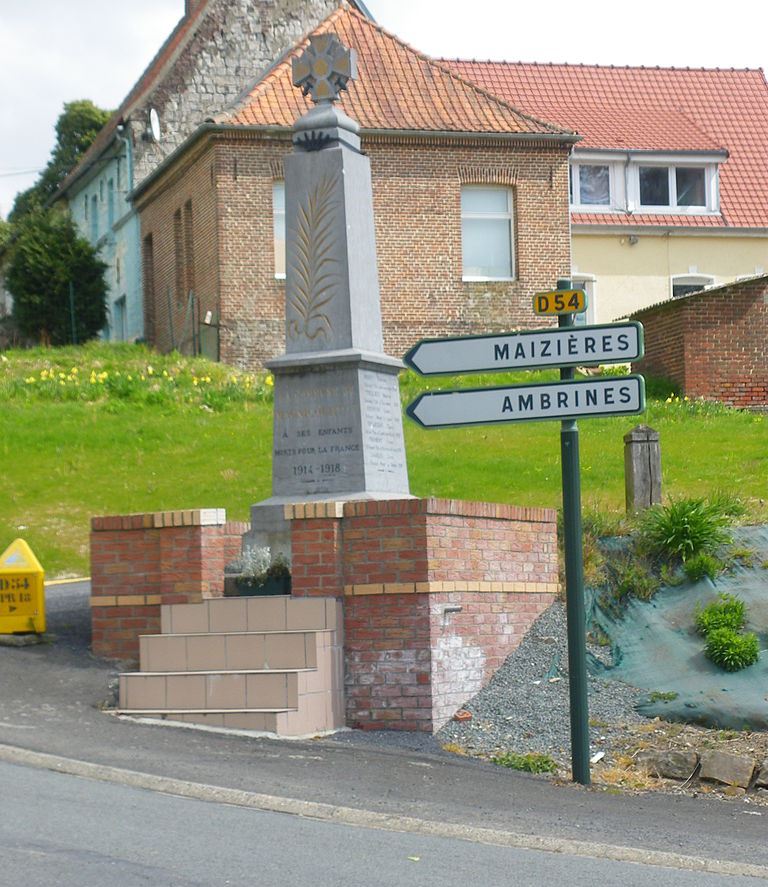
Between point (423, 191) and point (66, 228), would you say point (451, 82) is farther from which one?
point (66, 228)

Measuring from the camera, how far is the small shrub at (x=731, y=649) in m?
12.3

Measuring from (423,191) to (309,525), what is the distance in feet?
71.7

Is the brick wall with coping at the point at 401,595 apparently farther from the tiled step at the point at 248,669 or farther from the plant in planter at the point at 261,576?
the plant in planter at the point at 261,576

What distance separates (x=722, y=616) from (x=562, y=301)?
12.2ft

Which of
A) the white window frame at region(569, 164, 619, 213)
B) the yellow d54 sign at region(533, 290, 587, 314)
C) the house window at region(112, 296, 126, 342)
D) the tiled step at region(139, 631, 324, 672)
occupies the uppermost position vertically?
the white window frame at region(569, 164, 619, 213)

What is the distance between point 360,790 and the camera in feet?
31.1

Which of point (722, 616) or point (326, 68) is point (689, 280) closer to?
point (326, 68)

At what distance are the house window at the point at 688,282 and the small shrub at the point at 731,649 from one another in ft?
92.8

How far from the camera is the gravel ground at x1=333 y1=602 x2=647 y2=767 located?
11.2 meters

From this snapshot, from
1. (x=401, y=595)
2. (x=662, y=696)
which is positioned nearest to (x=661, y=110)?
(x=662, y=696)

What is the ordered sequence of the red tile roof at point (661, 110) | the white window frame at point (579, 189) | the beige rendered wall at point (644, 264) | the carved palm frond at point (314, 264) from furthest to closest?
1. the red tile roof at point (661, 110)
2. the white window frame at point (579, 189)
3. the beige rendered wall at point (644, 264)
4. the carved palm frond at point (314, 264)

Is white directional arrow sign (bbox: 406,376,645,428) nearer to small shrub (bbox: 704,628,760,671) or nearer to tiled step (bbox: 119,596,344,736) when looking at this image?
tiled step (bbox: 119,596,344,736)

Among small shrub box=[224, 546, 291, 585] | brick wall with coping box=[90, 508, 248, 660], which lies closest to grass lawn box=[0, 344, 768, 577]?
small shrub box=[224, 546, 291, 585]

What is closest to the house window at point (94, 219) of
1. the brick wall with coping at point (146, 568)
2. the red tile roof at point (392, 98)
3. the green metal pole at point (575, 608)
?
the red tile roof at point (392, 98)
